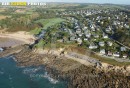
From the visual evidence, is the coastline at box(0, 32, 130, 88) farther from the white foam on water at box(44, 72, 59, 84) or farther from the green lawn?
the green lawn

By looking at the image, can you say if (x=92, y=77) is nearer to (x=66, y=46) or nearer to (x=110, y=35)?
(x=66, y=46)

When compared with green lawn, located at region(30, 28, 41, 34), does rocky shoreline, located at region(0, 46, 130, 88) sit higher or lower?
lower

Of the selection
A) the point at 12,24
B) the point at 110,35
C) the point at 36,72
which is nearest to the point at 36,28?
the point at 12,24

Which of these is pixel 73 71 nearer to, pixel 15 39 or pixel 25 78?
pixel 25 78

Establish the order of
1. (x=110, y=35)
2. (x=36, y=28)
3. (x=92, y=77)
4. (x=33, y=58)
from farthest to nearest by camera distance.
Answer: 1. (x=36, y=28)
2. (x=110, y=35)
3. (x=33, y=58)
4. (x=92, y=77)

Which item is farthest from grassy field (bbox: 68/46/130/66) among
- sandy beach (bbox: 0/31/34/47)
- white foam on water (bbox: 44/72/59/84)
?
sandy beach (bbox: 0/31/34/47)

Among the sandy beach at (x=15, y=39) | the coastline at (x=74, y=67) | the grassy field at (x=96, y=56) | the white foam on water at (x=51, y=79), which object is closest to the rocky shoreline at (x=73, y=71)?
the coastline at (x=74, y=67)
